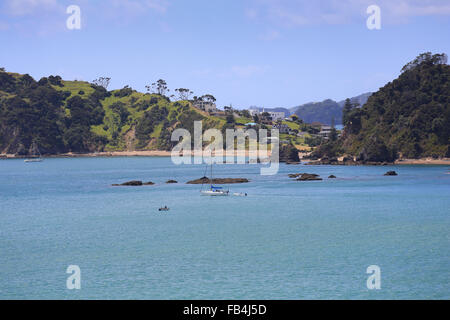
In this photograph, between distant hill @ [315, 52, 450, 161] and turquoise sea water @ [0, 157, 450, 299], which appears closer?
turquoise sea water @ [0, 157, 450, 299]

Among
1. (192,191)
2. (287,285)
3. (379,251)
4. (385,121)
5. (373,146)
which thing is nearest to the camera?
(287,285)

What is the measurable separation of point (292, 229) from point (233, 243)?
974cm

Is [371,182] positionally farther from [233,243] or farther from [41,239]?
[41,239]

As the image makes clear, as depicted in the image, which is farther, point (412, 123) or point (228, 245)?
point (412, 123)

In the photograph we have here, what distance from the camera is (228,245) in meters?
49.6

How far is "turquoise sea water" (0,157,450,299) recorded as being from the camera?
36.2 m

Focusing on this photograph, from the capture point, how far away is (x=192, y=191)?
98688mm

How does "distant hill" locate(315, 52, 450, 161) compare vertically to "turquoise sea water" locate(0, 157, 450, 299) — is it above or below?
above

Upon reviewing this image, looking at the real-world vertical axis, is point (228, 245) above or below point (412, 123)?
below

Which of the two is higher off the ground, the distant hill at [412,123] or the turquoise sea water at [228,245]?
the distant hill at [412,123]

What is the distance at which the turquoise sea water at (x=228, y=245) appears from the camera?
3619cm

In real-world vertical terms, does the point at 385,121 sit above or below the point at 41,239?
above

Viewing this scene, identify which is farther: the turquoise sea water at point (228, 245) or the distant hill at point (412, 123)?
the distant hill at point (412, 123)

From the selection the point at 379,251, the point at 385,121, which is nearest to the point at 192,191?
the point at 379,251
